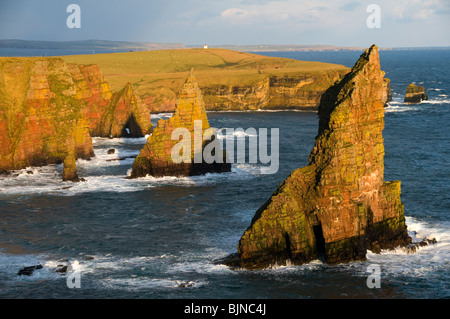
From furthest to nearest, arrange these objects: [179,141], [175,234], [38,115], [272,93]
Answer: [272,93], [38,115], [179,141], [175,234]

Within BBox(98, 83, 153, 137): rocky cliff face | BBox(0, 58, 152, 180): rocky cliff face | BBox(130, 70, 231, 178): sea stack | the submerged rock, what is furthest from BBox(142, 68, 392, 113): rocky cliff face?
the submerged rock

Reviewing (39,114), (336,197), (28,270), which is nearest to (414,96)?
(39,114)

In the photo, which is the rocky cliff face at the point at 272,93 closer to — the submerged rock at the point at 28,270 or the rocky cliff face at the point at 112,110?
the rocky cliff face at the point at 112,110

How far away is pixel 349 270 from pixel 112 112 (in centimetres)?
7267

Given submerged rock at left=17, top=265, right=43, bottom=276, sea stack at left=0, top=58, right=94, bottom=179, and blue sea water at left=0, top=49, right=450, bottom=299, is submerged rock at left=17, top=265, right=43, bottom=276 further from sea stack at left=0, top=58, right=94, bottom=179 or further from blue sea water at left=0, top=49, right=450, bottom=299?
sea stack at left=0, top=58, right=94, bottom=179

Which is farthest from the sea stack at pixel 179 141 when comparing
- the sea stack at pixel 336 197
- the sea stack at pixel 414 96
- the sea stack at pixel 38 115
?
the sea stack at pixel 414 96

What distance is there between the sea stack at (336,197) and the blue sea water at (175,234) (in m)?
1.27

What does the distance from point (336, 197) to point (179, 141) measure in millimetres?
33877

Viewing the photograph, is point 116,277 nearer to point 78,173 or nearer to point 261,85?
point 78,173

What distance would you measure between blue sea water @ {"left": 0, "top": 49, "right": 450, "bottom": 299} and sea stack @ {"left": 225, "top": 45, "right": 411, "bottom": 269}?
1.27 meters

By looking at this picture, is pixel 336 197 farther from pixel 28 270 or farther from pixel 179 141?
pixel 179 141

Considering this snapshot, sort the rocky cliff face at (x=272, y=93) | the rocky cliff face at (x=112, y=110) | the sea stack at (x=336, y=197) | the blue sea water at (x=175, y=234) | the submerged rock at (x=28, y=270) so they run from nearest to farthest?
the blue sea water at (x=175, y=234)
the sea stack at (x=336, y=197)
the submerged rock at (x=28, y=270)
the rocky cliff face at (x=112, y=110)
the rocky cliff face at (x=272, y=93)

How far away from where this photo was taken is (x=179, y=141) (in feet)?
252

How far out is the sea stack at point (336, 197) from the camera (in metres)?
45.8
